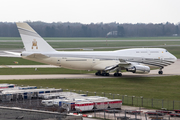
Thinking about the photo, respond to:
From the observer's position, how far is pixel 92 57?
70.8 metres

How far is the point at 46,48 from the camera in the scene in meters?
67.2

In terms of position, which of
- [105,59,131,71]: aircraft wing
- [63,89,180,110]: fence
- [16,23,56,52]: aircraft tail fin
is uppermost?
[16,23,56,52]: aircraft tail fin

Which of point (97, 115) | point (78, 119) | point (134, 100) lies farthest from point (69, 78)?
point (78, 119)

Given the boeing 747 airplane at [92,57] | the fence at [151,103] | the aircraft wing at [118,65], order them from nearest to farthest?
the fence at [151,103]
the boeing 747 airplane at [92,57]
the aircraft wing at [118,65]

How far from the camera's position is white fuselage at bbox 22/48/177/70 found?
67.9 metres

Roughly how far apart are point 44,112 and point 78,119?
461cm

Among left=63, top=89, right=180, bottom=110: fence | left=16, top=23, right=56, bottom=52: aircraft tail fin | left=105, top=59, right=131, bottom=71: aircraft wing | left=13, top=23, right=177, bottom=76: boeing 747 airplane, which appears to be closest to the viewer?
left=63, top=89, right=180, bottom=110: fence

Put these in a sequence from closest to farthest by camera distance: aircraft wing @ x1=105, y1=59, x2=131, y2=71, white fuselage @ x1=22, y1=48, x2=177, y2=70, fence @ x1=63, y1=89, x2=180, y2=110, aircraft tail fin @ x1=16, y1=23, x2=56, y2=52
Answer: fence @ x1=63, y1=89, x2=180, y2=110 → aircraft tail fin @ x1=16, y1=23, x2=56, y2=52 → white fuselage @ x1=22, y1=48, x2=177, y2=70 → aircraft wing @ x1=105, y1=59, x2=131, y2=71

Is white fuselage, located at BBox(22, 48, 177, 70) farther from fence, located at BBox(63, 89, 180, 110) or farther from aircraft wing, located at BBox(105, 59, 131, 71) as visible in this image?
fence, located at BBox(63, 89, 180, 110)

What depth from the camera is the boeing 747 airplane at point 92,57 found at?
65.4m

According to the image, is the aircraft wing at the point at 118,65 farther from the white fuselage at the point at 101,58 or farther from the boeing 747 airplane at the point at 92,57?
the white fuselage at the point at 101,58

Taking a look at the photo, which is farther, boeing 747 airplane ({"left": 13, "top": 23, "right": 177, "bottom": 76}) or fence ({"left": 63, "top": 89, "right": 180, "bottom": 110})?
boeing 747 airplane ({"left": 13, "top": 23, "right": 177, "bottom": 76})

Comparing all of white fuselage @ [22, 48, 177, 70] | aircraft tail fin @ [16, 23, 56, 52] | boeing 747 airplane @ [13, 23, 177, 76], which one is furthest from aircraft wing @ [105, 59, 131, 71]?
aircraft tail fin @ [16, 23, 56, 52]

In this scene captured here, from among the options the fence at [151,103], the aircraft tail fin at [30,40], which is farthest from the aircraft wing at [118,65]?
the fence at [151,103]
